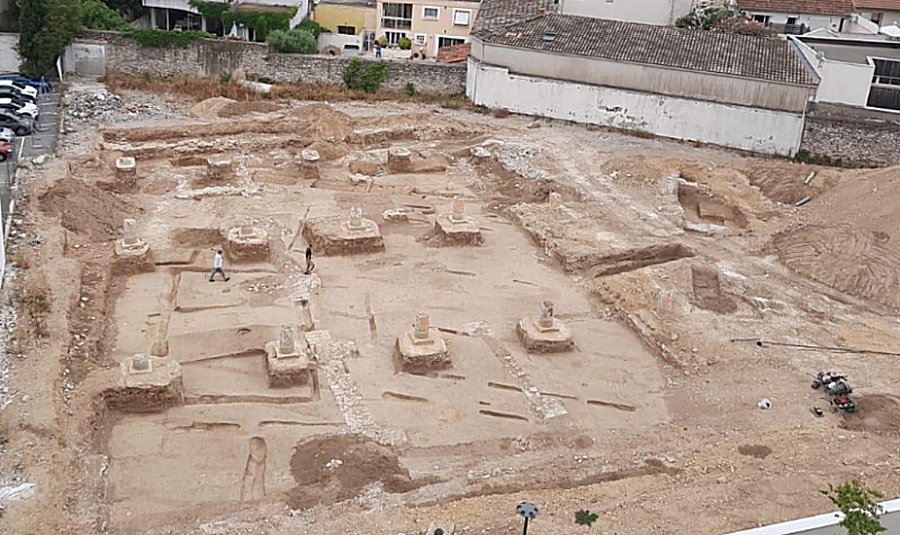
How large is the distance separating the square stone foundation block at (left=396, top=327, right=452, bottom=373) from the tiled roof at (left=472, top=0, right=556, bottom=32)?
18.7 meters

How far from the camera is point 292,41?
34562 mm

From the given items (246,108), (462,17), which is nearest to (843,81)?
(462,17)

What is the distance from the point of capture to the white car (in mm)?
28922

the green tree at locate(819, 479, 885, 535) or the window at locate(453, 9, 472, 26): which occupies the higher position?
the window at locate(453, 9, 472, 26)

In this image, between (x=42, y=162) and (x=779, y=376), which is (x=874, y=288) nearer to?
(x=779, y=376)

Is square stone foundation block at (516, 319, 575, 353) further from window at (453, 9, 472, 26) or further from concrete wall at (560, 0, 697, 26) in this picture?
window at (453, 9, 472, 26)

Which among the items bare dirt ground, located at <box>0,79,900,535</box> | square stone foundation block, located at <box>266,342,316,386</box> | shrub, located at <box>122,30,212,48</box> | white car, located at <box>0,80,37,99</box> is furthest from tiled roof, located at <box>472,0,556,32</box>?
square stone foundation block, located at <box>266,342,316,386</box>

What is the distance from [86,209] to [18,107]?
26.0 ft

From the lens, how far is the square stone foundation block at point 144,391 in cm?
1507

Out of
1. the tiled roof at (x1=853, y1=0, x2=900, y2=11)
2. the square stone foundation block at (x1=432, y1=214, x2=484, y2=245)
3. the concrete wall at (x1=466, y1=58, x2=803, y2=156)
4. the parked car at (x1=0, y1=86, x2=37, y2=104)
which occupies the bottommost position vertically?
the square stone foundation block at (x1=432, y1=214, x2=484, y2=245)

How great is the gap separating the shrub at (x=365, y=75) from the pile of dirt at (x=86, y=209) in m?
12.1

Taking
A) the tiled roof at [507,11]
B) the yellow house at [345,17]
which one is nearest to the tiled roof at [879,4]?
the tiled roof at [507,11]

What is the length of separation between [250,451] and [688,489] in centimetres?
672

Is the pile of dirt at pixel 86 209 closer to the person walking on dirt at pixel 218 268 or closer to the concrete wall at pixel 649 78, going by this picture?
the person walking on dirt at pixel 218 268
